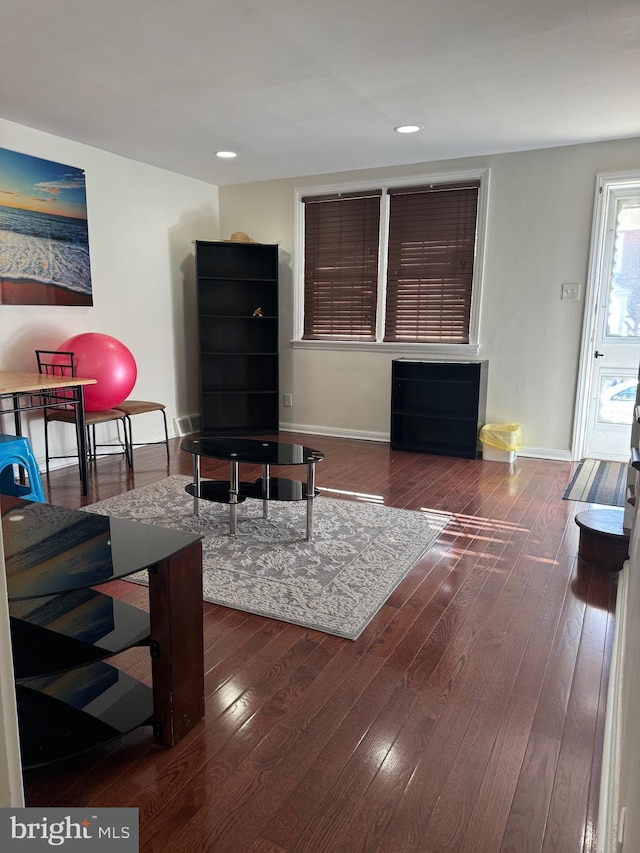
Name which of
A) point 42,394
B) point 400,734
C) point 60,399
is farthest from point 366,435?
point 400,734

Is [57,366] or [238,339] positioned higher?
[238,339]

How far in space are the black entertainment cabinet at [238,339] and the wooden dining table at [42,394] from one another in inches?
68.1

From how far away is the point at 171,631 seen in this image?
156 cm

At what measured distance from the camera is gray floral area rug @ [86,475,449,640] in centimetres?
243

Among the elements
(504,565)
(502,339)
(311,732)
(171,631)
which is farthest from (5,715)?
(502,339)

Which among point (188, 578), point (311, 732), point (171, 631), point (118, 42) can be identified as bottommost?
point (311, 732)

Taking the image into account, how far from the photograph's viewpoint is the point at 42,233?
13.9 ft

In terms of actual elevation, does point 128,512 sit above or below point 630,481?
below

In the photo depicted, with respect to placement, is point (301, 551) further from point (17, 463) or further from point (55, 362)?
point (55, 362)

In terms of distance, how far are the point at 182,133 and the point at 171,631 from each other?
12.5 feet

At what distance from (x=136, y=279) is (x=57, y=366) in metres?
1.38

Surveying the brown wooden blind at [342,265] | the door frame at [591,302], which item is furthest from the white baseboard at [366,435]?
the brown wooden blind at [342,265]

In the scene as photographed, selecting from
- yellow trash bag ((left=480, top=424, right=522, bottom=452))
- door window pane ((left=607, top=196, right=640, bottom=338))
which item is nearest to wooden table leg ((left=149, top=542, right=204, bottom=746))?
yellow trash bag ((left=480, top=424, right=522, bottom=452))

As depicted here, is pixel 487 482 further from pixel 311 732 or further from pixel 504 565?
pixel 311 732
